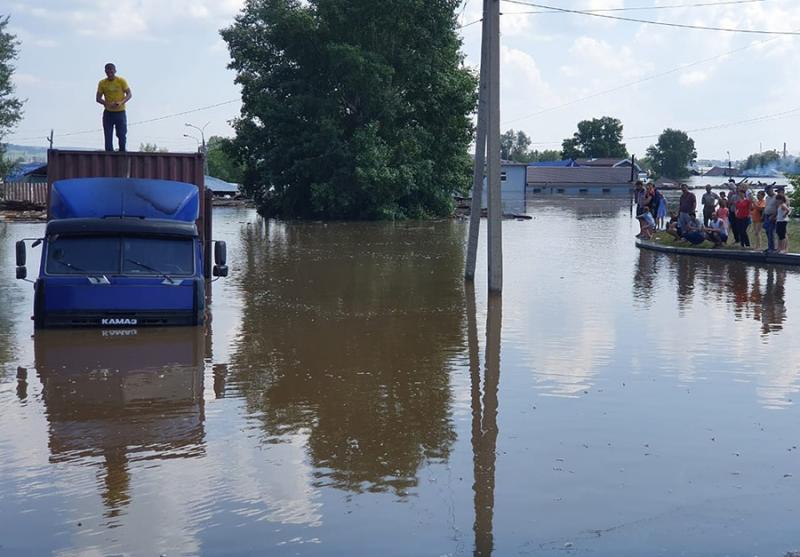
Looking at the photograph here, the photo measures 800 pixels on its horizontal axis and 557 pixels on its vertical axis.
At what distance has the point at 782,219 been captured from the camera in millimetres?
26469

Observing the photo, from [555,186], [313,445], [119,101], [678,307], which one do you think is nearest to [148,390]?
[313,445]

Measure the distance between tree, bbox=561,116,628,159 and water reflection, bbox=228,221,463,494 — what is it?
497 feet

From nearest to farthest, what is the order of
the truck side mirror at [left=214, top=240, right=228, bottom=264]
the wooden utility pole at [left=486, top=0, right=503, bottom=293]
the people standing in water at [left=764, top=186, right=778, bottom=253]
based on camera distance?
the truck side mirror at [left=214, top=240, right=228, bottom=264] < the wooden utility pole at [left=486, top=0, right=503, bottom=293] < the people standing in water at [left=764, top=186, right=778, bottom=253]

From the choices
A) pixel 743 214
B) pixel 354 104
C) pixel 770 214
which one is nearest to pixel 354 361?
pixel 770 214

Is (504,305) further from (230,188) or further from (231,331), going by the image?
(230,188)

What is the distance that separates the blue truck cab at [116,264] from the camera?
573 inches

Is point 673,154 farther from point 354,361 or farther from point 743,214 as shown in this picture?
point 354,361

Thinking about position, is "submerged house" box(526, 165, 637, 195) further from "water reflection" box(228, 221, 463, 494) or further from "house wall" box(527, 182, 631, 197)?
"water reflection" box(228, 221, 463, 494)

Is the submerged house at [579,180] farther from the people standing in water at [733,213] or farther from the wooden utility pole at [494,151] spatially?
the wooden utility pole at [494,151]

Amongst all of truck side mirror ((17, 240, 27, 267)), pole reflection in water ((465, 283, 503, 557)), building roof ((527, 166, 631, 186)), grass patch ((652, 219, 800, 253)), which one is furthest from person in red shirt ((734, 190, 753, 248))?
building roof ((527, 166, 631, 186))

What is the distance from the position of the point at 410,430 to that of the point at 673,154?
19325 cm

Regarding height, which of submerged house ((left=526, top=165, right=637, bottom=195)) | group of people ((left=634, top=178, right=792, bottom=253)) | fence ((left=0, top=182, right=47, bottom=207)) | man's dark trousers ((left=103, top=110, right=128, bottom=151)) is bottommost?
group of people ((left=634, top=178, right=792, bottom=253))

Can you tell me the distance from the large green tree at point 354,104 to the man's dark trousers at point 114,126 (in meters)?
31.7

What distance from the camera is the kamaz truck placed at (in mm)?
14570
